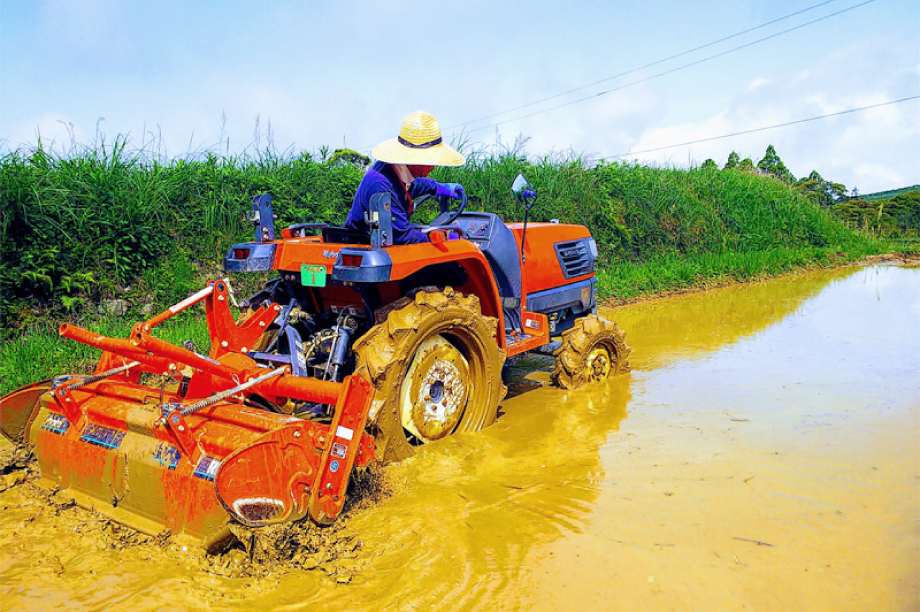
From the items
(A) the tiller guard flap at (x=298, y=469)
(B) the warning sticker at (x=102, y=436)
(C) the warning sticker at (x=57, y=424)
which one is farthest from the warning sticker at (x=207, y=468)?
(C) the warning sticker at (x=57, y=424)

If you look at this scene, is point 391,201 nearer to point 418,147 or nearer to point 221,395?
point 418,147

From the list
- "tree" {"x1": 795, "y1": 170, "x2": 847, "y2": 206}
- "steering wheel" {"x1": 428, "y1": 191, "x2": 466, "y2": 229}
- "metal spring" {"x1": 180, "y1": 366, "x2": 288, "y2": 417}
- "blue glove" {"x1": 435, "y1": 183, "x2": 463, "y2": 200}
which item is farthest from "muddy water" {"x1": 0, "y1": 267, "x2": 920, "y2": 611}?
"tree" {"x1": 795, "y1": 170, "x2": 847, "y2": 206}

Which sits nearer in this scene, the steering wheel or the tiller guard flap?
the tiller guard flap

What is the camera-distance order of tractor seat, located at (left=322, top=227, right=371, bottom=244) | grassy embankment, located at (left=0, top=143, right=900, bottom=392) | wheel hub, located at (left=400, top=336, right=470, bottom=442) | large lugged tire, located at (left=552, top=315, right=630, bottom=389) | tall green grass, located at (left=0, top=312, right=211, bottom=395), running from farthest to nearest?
grassy embankment, located at (left=0, top=143, right=900, bottom=392) < large lugged tire, located at (left=552, top=315, right=630, bottom=389) < tall green grass, located at (left=0, top=312, right=211, bottom=395) < tractor seat, located at (left=322, top=227, right=371, bottom=244) < wheel hub, located at (left=400, top=336, right=470, bottom=442)

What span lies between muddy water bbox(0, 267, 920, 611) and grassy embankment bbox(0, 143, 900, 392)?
10.1 feet

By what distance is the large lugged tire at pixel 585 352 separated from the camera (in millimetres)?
5184

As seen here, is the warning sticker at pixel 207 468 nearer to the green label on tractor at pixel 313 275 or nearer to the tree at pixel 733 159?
the green label on tractor at pixel 313 275

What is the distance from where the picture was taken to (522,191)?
4.54 m

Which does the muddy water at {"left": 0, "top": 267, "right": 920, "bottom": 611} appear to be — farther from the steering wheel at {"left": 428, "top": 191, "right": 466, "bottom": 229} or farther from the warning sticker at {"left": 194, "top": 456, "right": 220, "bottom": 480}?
the steering wheel at {"left": 428, "top": 191, "right": 466, "bottom": 229}

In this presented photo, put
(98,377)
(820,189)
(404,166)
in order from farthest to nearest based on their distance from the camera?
(820,189), (404,166), (98,377)

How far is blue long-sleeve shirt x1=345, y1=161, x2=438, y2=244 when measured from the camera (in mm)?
3713

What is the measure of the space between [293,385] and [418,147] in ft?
5.30

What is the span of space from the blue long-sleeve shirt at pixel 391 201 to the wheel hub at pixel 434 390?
0.63 metres

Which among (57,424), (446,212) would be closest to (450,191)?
(446,212)
